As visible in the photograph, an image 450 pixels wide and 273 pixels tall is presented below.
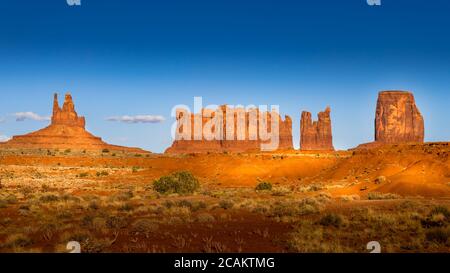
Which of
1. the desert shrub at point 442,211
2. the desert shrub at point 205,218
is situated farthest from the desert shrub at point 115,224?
the desert shrub at point 442,211

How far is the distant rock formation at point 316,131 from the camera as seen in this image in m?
146

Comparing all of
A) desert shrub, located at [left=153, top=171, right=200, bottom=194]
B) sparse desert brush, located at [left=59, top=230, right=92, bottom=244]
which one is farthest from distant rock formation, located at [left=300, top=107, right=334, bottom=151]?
sparse desert brush, located at [left=59, top=230, right=92, bottom=244]

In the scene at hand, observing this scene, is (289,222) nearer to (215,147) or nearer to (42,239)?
(42,239)

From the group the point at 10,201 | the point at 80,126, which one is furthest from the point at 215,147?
the point at 10,201

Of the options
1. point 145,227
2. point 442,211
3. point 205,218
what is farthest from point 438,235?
point 145,227

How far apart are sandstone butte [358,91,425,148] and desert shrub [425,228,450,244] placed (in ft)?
416

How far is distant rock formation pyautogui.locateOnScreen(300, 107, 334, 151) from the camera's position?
146 meters

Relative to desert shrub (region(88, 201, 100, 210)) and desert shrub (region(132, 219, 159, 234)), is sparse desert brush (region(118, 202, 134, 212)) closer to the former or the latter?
desert shrub (region(88, 201, 100, 210))

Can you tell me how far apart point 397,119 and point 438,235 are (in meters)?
131

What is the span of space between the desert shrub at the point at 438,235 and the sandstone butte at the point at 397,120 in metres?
127

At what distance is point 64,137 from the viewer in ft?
523

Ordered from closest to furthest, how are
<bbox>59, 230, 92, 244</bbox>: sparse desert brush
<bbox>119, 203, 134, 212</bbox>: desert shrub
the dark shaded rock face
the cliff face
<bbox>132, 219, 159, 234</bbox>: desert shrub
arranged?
1. <bbox>59, 230, 92, 244</bbox>: sparse desert brush
2. <bbox>132, 219, 159, 234</bbox>: desert shrub
3. <bbox>119, 203, 134, 212</bbox>: desert shrub
4. the dark shaded rock face
5. the cliff face

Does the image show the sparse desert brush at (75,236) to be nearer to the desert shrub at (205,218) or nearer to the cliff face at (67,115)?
the desert shrub at (205,218)

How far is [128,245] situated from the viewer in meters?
11.9
